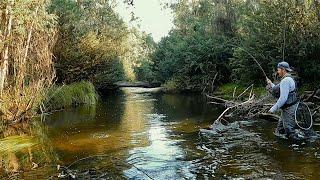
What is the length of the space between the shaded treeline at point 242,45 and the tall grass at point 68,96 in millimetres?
9897

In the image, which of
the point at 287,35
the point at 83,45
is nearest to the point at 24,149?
the point at 287,35

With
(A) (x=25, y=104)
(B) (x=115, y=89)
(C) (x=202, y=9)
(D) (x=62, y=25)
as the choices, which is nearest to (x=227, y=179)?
(A) (x=25, y=104)

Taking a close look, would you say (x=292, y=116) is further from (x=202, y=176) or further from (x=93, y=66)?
(x=93, y=66)

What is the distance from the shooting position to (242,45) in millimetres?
28562

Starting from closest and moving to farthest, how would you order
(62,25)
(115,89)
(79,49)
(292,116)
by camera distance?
(292,116), (62,25), (79,49), (115,89)

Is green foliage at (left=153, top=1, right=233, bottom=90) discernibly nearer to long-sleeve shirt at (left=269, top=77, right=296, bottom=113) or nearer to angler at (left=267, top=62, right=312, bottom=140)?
angler at (left=267, top=62, right=312, bottom=140)

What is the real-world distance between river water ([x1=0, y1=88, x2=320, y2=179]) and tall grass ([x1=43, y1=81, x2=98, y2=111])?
609cm

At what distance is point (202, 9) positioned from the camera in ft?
162

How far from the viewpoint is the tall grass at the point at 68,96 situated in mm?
22516

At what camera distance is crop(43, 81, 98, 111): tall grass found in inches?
886

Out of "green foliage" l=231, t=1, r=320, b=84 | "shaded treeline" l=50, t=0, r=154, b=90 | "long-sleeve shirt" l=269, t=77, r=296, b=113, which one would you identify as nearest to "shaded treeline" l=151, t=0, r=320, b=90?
"green foliage" l=231, t=1, r=320, b=84

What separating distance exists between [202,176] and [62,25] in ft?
76.3

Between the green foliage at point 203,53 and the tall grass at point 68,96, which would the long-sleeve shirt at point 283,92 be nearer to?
the tall grass at point 68,96

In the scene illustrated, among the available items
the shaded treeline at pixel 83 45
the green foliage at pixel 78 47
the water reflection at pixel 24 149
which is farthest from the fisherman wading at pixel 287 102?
the green foliage at pixel 78 47
